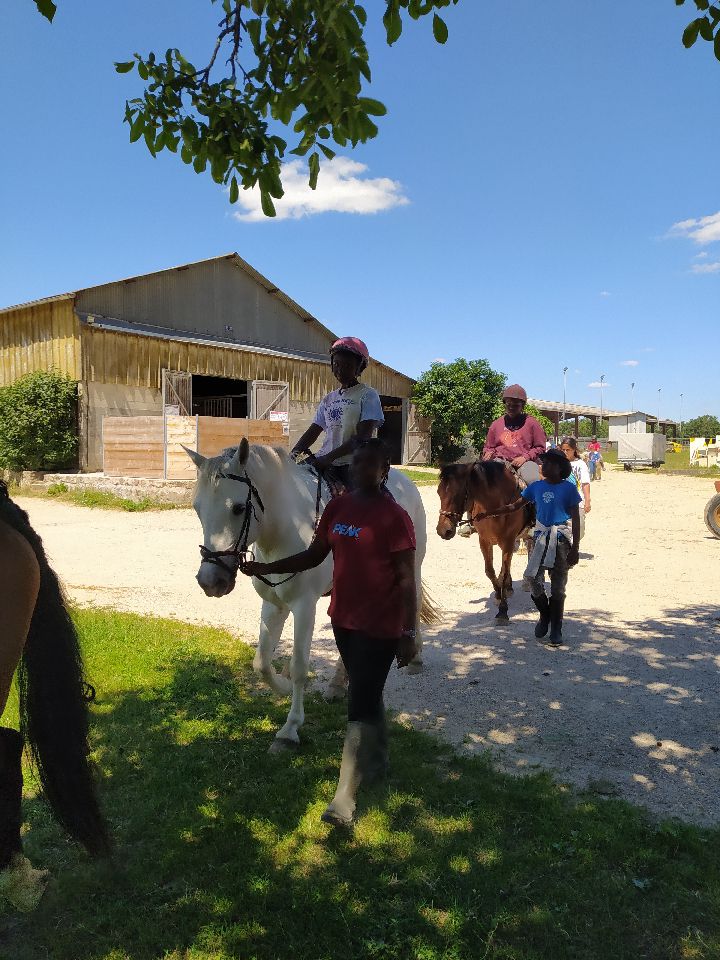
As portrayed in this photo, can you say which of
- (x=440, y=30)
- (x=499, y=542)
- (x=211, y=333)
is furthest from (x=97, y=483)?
(x=440, y=30)

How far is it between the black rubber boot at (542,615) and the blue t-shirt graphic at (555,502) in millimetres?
741

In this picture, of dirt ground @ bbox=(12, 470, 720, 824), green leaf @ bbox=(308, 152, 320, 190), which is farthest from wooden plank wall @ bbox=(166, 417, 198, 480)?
green leaf @ bbox=(308, 152, 320, 190)

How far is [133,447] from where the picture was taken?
664 inches

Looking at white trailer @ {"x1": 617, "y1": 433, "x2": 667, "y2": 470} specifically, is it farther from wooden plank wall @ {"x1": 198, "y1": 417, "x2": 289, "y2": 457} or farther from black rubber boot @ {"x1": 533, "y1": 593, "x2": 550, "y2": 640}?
black rubber boot @ {"x1": 533, "y1": 593, "x2": 550, "y2": 640}

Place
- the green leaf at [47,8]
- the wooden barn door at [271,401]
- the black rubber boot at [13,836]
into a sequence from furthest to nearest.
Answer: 1. the wooden barn door at [271,401]
2. the green leaf at [47,8]
3. the black rubber boot at [13,836]

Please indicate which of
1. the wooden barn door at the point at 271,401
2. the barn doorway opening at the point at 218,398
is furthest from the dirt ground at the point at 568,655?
the barn doorway opening at the point at 218,398

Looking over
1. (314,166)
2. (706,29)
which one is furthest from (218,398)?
(706,29)

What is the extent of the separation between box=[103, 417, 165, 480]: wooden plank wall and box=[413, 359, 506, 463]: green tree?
649 inches

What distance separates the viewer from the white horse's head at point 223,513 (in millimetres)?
3330

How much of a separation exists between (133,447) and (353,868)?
15470 mm

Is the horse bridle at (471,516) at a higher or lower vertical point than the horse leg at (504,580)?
higher


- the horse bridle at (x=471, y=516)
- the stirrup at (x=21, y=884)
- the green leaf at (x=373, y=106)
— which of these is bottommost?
the stirrup at (x=21, y=884)

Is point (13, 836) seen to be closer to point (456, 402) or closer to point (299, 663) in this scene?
point (299, 663)

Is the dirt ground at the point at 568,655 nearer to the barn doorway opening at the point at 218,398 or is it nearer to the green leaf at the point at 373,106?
the green leaf at the point at 373,106
